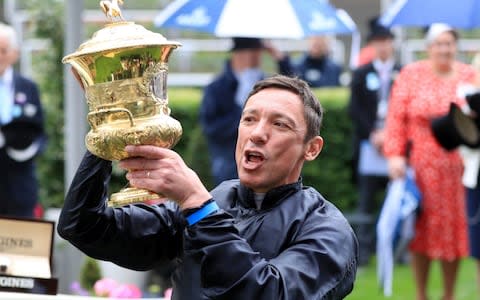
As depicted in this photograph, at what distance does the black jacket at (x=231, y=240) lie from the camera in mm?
3203

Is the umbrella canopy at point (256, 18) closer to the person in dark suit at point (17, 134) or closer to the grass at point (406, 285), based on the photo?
the person in dark suit at point (17, 134)

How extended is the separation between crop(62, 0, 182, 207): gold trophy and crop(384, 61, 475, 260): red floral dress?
15.9ft

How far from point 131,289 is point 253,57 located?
141 inches

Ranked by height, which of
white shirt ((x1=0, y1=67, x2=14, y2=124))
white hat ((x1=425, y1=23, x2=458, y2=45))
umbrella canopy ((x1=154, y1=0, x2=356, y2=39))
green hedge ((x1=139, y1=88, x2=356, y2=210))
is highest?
umbrella canopy ((x1=154, y1=0, x2=356, y2=39))

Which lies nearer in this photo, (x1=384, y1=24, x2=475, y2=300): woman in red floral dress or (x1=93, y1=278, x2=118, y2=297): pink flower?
(x1=93, y1=278, x2=118, y2=297): pink flower

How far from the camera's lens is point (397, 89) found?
8250 mm

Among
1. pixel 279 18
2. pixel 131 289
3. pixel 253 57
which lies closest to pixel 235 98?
pixel 253 57

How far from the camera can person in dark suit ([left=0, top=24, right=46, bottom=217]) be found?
29.4 ft

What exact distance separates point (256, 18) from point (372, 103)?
10.6 ft

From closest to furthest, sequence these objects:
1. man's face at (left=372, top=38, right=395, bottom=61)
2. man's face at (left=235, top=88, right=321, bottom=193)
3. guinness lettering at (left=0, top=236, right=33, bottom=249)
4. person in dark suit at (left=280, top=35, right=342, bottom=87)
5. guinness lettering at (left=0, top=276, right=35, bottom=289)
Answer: man's face at (left=235, top=88, right=321, bottom=193)
guinness lettering at (left=0, top=276, right=35, bottom=289)
guinness lettering at (left=0, top=236, right=33, bottom=249)
man's face at (left=372, top=38, right=395, bottom=61)
person in dark suit at (left=280, top=35, right=342, bottom=87)

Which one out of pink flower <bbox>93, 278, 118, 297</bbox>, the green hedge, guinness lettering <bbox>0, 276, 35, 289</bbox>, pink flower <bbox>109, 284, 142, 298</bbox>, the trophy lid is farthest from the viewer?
the green hedge

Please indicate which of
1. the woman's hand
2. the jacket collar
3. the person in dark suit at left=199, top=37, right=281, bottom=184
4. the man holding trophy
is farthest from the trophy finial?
the person in dark suit at left=199, top=37, right=281, bottom=184

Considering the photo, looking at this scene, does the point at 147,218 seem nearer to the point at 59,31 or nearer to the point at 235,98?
the point at 235,98

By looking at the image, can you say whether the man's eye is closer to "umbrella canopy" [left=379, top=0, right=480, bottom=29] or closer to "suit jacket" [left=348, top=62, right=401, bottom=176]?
"umbrella canopy" [left=379, top=0, right=480, bottom=29]
